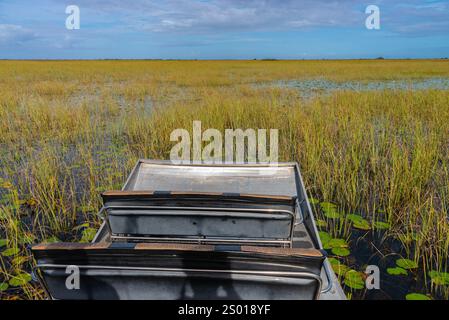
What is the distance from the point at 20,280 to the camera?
9.72ft

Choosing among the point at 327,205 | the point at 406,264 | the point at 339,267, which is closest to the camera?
the point at 339,267

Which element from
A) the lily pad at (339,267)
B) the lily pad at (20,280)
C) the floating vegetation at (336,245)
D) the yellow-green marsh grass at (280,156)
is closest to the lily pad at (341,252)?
the floating vegetation at (336,245)

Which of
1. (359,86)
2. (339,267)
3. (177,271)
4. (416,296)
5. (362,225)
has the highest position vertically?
(359,86)

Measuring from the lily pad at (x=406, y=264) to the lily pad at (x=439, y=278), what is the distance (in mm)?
171

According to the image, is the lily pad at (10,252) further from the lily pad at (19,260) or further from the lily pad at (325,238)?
the lily pad at (325,238)

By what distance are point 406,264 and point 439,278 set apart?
32cm

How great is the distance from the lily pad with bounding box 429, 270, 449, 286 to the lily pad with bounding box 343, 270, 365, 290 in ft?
1.87

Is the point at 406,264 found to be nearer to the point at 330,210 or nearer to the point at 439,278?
the point at 439,278

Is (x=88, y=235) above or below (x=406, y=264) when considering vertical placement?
above

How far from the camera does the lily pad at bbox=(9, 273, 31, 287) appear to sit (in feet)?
9.55

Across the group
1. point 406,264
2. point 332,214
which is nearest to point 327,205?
point 332,214

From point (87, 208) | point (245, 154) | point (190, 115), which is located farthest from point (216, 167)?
point (190, 115)

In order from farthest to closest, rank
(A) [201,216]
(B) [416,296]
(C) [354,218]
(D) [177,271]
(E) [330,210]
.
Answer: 1. (E) [330,210]
2. (C) [354,218]
3. (B) [416,296]
4. (A) [201,216]
5. (D) [177,271]
